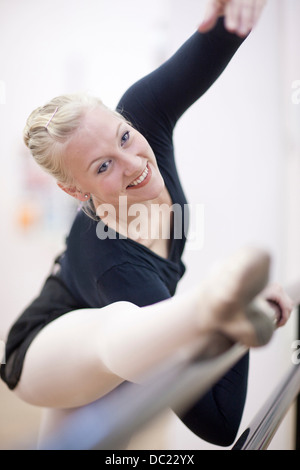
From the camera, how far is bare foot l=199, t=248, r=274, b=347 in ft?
0.96

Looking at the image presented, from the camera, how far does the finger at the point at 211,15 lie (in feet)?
1.49

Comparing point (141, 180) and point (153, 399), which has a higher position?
point (141, 180)

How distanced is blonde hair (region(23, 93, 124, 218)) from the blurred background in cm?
3

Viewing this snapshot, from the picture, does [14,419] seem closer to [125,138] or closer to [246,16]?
[125,138]

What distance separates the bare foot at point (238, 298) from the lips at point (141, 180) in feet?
0.59

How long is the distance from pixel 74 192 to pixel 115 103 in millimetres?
102

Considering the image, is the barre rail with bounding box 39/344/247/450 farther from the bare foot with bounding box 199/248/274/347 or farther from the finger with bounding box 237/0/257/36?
the finger with bounding box 237/0/257/36

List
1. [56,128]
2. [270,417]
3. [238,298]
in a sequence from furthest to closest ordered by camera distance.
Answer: [270,417], [56,128], [238,298]

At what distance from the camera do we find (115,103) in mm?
467

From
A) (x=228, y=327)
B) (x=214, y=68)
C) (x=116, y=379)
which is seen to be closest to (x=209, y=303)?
(x=228, y=327)

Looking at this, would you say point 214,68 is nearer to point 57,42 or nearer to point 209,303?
point 57,42

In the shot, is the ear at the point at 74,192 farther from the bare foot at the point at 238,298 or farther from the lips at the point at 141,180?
the bare foot at the point at 238,298

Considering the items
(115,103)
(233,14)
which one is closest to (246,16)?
(233,14)

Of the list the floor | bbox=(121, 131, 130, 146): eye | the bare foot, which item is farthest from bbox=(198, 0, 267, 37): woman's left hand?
the floor
